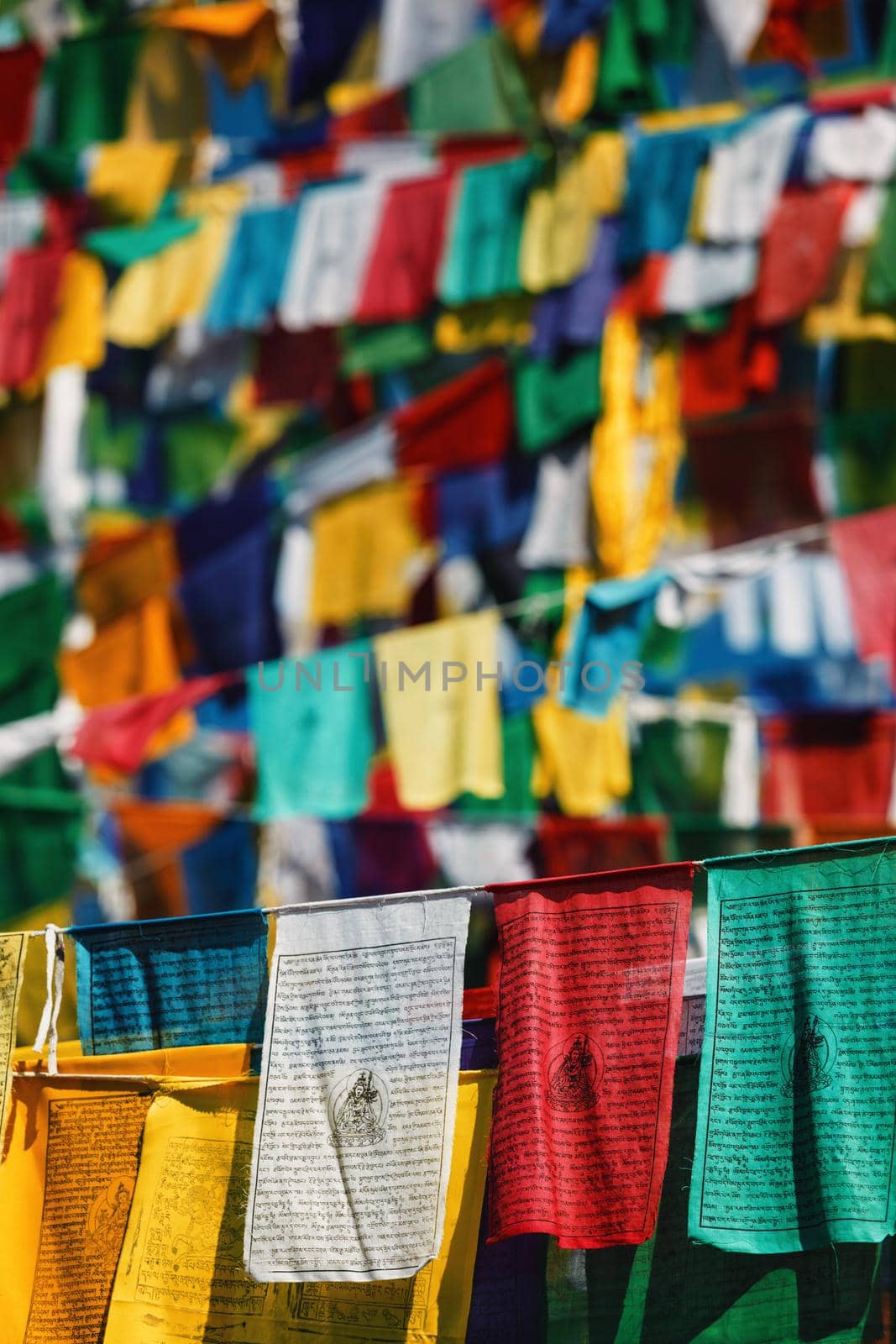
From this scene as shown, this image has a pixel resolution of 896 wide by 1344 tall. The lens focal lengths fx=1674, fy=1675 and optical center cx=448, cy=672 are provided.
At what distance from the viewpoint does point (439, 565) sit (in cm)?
752

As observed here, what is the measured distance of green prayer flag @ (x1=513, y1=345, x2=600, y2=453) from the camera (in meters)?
7.04

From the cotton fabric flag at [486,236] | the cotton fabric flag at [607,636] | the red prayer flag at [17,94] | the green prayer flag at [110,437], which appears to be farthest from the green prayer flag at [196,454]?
the cotton fabric flag at [607,636]

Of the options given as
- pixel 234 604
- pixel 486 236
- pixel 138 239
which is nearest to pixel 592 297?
pixel 486 236

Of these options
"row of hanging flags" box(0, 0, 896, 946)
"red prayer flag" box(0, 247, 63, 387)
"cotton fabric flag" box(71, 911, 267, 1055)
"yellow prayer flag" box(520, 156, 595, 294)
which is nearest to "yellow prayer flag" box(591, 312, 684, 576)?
"row of hanging flags" box(0, 0, 896, 946)

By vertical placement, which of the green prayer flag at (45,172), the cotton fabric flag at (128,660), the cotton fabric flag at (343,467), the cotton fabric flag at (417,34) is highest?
the cotton fabric flag at (417,34)

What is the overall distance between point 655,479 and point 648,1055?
4.20 metres

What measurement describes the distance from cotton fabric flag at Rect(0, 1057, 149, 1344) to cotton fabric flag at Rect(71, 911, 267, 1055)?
0.52ft

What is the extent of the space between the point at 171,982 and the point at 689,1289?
4.29ft

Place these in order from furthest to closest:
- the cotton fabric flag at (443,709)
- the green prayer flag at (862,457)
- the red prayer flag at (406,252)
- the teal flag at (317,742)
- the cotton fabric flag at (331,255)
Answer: the cotton fabric flag at (331,255), the red prayer flag at (406,252), the green prayer flag at (862,457), the teal flag at (317,742), the cotton fabric flag at (443,709)

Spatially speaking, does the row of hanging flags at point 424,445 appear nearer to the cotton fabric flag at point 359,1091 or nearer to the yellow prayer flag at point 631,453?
the yellow prayer flag at point 631,453

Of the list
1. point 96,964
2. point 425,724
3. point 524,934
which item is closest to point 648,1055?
point 524,934

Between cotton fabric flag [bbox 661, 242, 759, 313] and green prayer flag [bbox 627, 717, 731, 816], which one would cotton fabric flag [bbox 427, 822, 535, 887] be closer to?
green prayer flag [bbox 627, 717, 731, 816]

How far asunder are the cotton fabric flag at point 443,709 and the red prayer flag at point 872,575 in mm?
1247

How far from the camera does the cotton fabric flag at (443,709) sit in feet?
19.6
